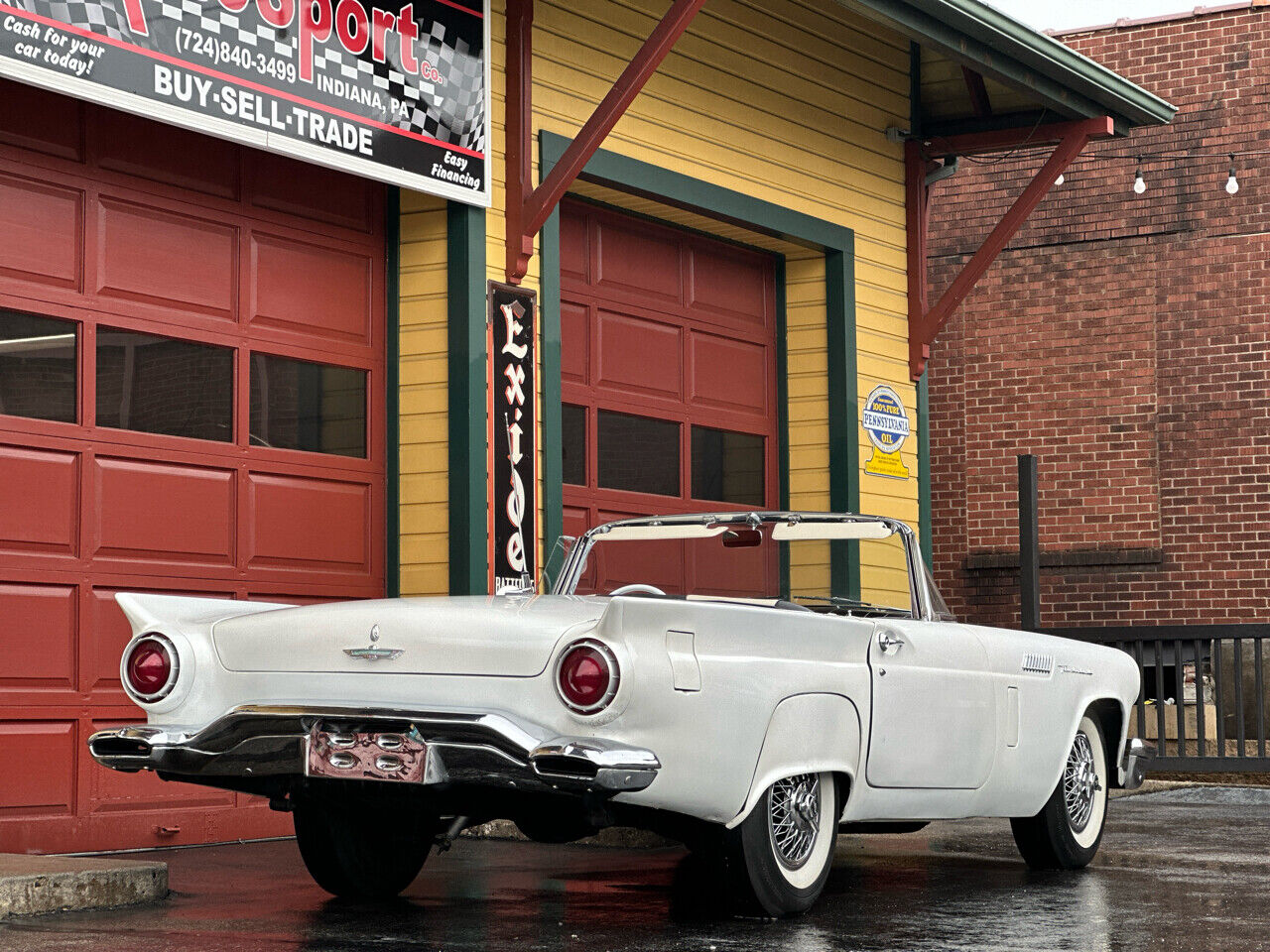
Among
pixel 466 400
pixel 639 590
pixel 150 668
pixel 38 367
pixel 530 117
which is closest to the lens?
pixel 150 668

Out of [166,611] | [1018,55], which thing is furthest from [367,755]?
[1018,55]

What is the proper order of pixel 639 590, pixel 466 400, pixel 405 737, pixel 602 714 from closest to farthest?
1. pixel 602 714
2. pixel 405 737
3. pixel 639 590
4. pixel 466 400

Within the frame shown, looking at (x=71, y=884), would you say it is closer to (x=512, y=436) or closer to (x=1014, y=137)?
(x=512, y=436)

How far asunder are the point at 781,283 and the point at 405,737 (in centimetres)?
803

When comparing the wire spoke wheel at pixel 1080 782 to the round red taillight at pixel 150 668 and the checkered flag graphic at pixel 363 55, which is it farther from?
the checkered flag graphic at pixel 363 55

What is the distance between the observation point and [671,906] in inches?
236

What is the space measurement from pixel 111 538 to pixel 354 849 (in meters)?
2.55

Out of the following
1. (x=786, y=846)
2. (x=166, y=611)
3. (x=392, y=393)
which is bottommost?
(x=786, y=846)

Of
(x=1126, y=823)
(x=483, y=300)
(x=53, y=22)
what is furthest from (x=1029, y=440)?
(x=53, y=22)

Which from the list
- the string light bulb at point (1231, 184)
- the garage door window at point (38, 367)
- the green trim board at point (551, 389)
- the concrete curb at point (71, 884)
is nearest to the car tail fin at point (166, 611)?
the concrete curb at point (71, 884)

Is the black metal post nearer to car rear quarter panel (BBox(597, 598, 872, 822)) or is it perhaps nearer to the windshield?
the windshield

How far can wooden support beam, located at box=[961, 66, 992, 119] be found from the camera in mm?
12820

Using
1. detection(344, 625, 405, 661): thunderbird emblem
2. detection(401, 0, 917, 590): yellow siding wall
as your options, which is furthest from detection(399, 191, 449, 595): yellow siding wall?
detection(344, 625, 405, 661): thunderbird emblem

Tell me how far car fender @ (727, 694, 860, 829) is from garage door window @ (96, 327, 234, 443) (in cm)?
401
